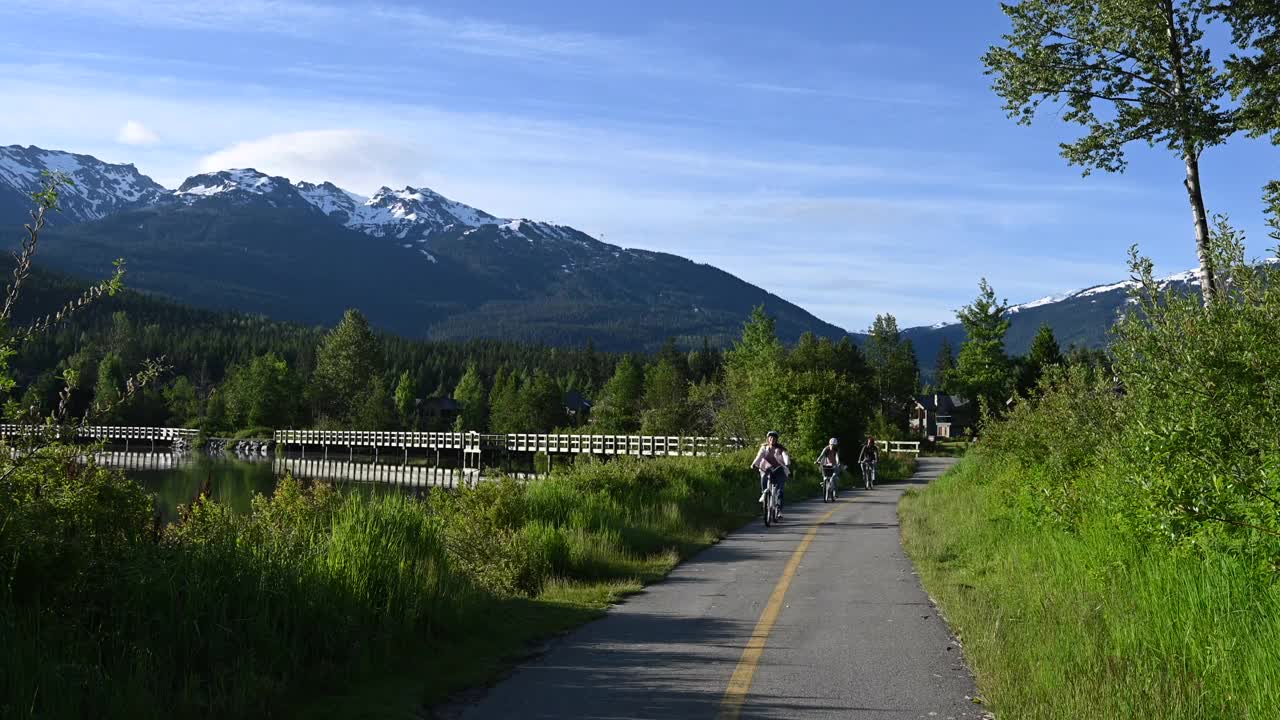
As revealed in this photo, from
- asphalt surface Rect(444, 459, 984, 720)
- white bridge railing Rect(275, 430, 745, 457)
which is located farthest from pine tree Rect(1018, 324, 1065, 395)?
asphalt surface Rect(444, 459, 984, 720)

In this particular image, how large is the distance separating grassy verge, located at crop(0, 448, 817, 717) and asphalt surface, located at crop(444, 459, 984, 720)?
2.10ft

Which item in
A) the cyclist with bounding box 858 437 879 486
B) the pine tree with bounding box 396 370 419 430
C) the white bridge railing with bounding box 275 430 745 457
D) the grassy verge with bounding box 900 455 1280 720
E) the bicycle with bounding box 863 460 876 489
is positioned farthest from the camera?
the pine tree with bounding box 396 370 419 430

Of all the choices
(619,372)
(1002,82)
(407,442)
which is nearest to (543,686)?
(1002,82)

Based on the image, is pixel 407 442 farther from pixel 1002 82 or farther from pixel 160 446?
pixel 1002 82

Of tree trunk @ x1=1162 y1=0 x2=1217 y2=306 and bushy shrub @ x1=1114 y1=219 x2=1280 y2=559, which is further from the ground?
tree trunk @ x1=1162 y1=0 x2=1217 y2=306

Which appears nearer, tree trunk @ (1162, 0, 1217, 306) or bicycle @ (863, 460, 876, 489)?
tree trunk @ (1162, 0, 1217, 306)

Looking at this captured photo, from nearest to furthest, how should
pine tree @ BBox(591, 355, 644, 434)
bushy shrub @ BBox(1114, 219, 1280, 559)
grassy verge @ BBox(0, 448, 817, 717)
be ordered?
grassy verge @ BBox(0, 448, 817, 717)
bushy shrub @ BBox(1114, 219, 1280, 559)
pine tree @ BBox(591, 355, 644, 434)

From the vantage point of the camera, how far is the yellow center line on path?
24.2 feet

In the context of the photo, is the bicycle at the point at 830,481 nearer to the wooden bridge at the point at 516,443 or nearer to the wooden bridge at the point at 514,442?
the wooden bridge at the point at 514,442

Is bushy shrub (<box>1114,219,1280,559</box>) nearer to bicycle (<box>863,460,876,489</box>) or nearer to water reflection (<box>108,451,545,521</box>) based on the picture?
bicycle (<box>863,460,876,489</box>)

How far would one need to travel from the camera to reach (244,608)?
7.91 meters

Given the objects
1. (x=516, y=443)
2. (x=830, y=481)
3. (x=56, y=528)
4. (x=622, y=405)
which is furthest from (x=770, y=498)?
(x=622, y=405)

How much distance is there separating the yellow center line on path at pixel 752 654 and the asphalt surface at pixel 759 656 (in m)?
0.03

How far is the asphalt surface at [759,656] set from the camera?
7.37 metres
